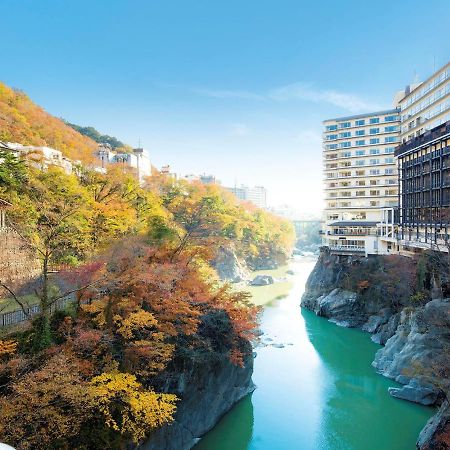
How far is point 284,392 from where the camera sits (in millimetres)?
18656

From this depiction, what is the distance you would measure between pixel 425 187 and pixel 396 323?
11.0 m

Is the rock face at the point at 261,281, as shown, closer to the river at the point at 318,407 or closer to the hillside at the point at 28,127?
the river at the point at 318,407

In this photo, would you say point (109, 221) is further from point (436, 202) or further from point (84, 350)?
point (436, 202)

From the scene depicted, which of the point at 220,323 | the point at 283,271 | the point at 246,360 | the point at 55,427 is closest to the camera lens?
the point at 55,427

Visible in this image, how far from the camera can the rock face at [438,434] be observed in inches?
467

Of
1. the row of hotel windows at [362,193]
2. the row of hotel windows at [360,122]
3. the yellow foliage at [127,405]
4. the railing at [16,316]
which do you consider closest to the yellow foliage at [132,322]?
the yellow foliage at [127,405]

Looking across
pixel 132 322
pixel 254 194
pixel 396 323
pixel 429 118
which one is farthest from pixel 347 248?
pixel 254 194

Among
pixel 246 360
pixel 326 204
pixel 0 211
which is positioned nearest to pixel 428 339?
pixel 246 360

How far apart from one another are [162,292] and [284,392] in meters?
9.52

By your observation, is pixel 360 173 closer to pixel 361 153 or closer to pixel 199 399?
pixel 361 153

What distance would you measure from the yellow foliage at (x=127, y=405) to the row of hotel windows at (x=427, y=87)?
32.7m

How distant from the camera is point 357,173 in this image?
41438 millimetres

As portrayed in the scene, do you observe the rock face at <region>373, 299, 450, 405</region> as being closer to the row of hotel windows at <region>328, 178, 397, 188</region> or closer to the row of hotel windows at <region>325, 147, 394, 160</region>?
the row of hotel windows at <region>328, 178, 397, 188</region>

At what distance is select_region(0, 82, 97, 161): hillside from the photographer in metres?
37.4
